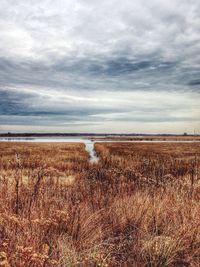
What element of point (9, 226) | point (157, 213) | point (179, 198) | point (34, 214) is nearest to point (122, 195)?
point (179, 198)

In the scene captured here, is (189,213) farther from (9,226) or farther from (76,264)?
(9,226)

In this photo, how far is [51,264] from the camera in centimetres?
341

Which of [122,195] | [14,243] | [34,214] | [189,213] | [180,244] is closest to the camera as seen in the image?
[14,243]

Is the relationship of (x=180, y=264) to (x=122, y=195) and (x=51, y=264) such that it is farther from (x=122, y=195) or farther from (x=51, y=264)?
(x=122, y=195)

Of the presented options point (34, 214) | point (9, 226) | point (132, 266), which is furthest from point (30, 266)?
point (34, 214)

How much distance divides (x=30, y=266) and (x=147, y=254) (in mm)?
1831

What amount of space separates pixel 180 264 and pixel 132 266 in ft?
2.39

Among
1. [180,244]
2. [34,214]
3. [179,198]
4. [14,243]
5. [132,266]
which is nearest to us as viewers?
[14,243]

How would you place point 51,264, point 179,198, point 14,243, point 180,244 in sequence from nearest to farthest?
point 51,264, point 14,243, point 180,244, point 179,198

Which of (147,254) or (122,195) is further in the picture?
(122,195)

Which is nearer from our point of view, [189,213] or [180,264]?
[180,264]

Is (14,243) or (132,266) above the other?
(14,243)

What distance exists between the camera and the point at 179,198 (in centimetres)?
673

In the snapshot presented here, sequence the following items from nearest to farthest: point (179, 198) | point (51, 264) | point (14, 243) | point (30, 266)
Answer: point (30, 266) < point (51, 264) < point (14, 243) < point (179, 198)
